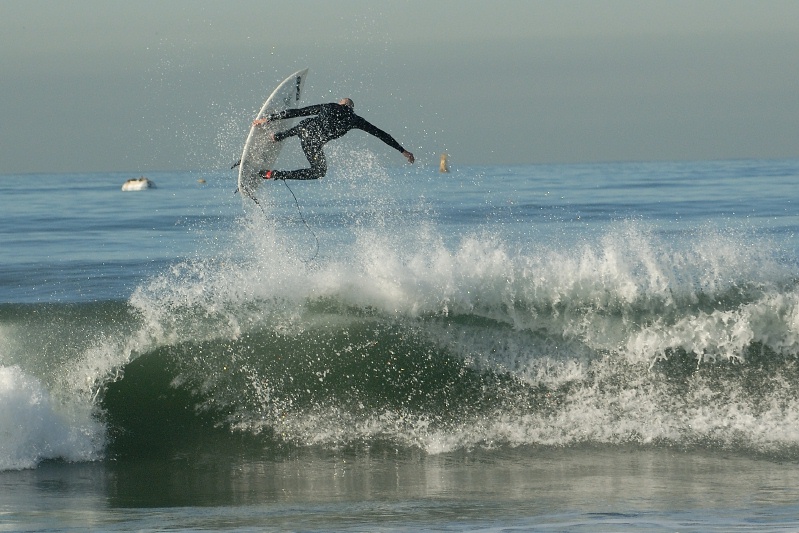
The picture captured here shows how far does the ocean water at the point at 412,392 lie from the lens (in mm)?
6934

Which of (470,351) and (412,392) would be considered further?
(470,351)

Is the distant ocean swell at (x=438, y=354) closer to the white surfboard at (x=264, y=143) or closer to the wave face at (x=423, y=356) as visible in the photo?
the wave face at (x=423, y=356)

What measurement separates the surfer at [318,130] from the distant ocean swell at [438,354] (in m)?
1.07

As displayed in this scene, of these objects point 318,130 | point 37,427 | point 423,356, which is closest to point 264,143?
point 318,130

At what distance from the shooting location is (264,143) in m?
11.2

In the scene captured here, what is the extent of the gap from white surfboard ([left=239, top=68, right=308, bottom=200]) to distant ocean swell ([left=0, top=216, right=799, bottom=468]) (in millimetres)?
918

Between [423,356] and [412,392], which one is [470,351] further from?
[412,392]

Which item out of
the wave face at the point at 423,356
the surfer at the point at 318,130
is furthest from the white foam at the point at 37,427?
the surfer at the point at 318,130

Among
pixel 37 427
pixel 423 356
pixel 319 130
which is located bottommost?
pixel 37 427

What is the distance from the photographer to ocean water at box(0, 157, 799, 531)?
273 inches

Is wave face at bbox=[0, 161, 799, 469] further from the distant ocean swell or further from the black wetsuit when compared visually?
the black wetsuit

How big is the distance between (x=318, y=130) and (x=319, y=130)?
0.01 m

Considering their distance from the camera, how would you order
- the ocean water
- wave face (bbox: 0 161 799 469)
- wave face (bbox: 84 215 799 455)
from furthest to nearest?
wave face (bbox: 84 215 799 455), wave face (bbox: 0 161 799 469), the ocean water

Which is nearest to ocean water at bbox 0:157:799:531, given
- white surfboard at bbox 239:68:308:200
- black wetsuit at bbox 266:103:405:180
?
white surfboard at bbox 239:68:308:200
